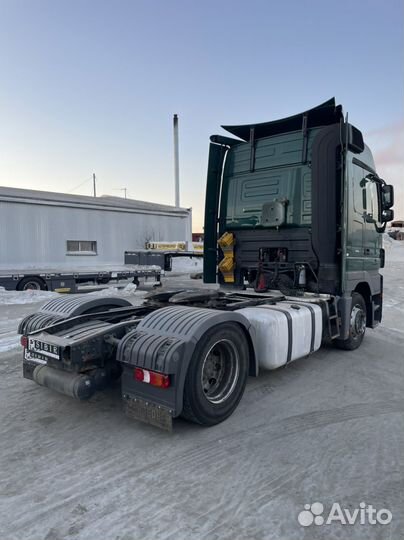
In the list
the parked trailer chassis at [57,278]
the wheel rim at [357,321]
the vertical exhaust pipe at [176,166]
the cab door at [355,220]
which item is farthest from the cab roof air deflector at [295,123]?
the vertical exhaust pipe at [176,166]

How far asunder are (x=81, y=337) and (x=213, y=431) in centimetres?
140

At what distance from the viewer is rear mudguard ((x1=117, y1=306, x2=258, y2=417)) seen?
10.2 feet

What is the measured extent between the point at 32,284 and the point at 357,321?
407 inches

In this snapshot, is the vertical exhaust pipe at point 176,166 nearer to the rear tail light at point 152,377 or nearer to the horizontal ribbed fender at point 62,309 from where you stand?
the horizontal ribbed fender at point 62,309

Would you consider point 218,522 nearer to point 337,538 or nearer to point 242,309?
point 337,538

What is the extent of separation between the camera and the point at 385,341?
268 inches

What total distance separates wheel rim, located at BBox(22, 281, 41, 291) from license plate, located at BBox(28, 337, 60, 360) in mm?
9723

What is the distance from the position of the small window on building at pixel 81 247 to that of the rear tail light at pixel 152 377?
484 inches

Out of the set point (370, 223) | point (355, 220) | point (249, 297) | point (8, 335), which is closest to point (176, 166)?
point (8, 335)

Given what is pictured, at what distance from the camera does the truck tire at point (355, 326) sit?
5980mm

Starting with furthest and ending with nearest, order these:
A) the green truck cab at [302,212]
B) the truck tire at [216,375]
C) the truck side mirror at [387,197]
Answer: the truck side mirror at [387,197]
the green truck cab at [302,212]
the truck tire at [216,375]

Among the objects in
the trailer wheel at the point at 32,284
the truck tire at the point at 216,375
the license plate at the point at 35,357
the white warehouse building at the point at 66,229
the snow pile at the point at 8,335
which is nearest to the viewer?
the truck tire at the point at 216,375

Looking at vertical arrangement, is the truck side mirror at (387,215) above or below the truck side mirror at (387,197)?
below

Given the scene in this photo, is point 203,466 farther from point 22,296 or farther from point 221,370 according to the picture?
point 22,296
